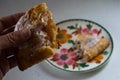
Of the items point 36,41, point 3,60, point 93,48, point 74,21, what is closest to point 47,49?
point 36,41

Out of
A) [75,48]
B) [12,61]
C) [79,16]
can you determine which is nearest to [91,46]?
[75,48]

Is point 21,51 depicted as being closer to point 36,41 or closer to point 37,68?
point 36,41

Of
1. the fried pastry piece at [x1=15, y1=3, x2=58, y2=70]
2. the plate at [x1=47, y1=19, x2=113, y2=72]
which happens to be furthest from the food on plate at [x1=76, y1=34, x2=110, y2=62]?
the fried pastry piece at [x1=15, y1=3, x2=58, y2=70]

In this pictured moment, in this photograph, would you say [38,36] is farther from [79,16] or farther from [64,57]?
[79,16]

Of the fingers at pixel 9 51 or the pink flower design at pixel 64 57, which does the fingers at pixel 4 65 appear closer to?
the fingers at pixel 9 51

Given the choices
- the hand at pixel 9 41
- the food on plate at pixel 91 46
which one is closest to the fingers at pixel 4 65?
the hand at pixel 9 41

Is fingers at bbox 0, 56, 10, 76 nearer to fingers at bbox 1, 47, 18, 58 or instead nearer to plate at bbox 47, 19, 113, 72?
fingers at bbox 1, 47, 18, 58
